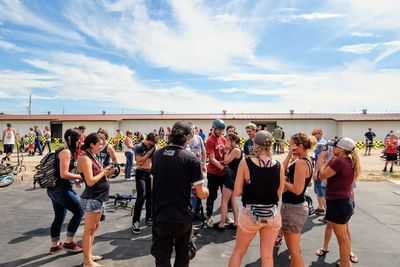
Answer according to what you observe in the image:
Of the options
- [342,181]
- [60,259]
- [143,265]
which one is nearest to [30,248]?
[60,259]

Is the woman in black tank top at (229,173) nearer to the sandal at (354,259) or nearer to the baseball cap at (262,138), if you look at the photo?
the sandal at (354,259)

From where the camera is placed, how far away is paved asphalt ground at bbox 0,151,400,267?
14.5 ft

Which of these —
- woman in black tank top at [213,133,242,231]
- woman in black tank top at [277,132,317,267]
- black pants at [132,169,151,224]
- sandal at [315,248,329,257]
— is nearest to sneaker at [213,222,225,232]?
woman in black tank top at [213,133,242,231]

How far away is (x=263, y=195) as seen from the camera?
3109 mm

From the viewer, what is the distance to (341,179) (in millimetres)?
3807

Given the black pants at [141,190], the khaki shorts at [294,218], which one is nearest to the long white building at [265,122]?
the black pants at [141,190]

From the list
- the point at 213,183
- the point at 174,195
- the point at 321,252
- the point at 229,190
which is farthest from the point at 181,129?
the point at 321,252

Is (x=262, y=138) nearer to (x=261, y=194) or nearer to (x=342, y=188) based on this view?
(x=261, y=194)

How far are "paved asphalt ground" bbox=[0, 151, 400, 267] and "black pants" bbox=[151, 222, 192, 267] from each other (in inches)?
53.8

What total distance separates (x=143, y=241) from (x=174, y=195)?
8.24 feet

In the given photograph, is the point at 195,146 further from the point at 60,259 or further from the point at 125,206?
the point at 60,259

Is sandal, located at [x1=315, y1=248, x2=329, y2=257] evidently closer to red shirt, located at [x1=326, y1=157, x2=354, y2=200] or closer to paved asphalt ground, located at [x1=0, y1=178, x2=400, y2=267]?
paved asphalt ground, located at [x1=0, y1=178, x2=400, y2=267]

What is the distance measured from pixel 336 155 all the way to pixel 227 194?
2252mm

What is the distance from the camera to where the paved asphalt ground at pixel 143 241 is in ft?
14.5
